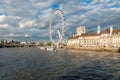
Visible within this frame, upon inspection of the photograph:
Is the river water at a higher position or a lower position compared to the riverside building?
lower

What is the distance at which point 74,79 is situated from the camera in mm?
26844

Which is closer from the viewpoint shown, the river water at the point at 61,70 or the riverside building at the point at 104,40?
the river water at the point at 61,70

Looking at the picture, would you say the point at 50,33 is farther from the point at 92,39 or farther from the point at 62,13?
the point at 92,39

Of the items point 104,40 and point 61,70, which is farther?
point 104,40

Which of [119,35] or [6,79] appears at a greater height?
[119,35]

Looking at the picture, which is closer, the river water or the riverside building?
the river water

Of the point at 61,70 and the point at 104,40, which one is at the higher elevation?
the point at 104,40

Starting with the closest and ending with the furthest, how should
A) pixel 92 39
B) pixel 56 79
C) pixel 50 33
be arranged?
pixel 56 79 → pixel 50 33 → pixel 92 39

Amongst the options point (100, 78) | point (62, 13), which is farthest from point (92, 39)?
point (100, 78)

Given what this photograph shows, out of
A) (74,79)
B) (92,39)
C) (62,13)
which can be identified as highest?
(62,13)

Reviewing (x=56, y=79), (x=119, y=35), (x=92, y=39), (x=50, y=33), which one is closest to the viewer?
(x=56, y=79)

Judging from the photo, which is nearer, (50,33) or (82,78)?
(82,78)

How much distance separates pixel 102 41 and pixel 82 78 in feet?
389

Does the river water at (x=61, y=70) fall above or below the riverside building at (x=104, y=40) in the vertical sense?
below
